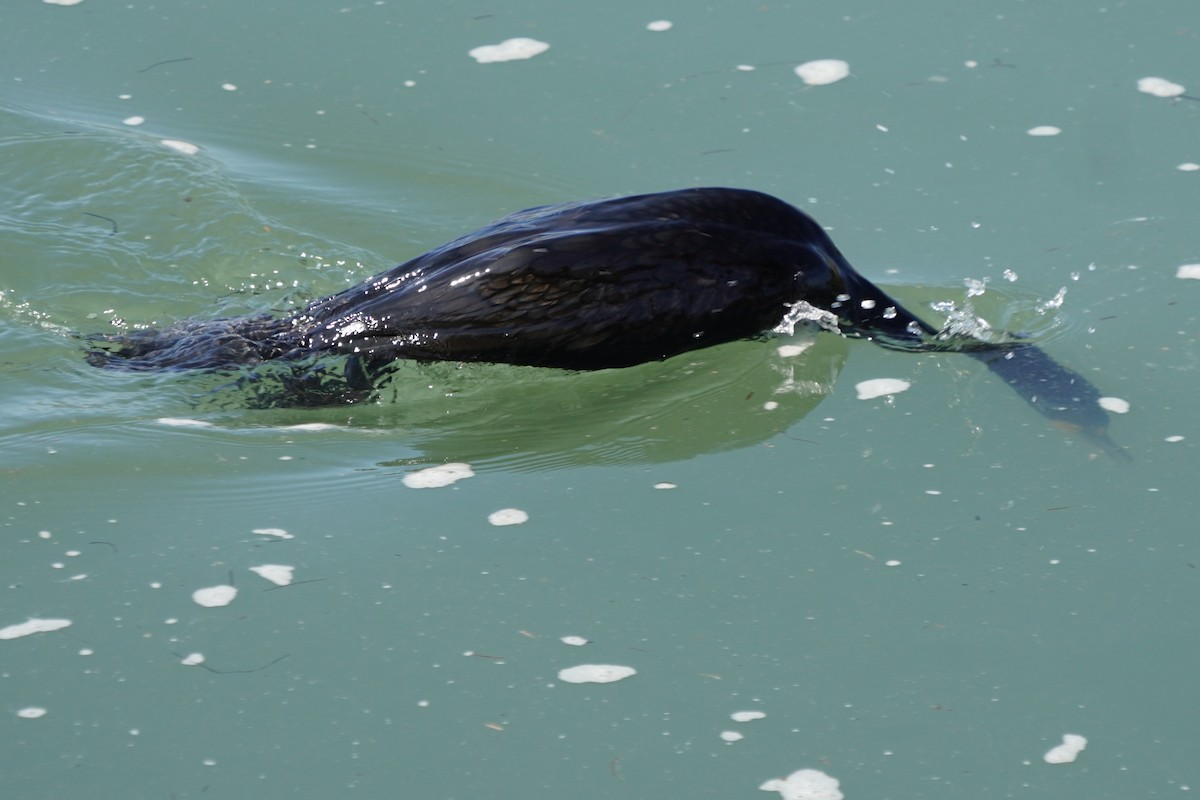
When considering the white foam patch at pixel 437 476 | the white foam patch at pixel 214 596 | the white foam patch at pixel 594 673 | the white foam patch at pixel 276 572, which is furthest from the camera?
the white foam patch at pixel 437 476

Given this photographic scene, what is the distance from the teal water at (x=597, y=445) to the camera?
3521 mm

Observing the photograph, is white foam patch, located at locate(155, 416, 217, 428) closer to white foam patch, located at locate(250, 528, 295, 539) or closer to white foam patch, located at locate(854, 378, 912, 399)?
white foam patch, located at locate(250, 528, 295, 539)

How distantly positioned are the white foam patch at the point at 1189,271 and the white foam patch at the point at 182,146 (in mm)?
4665

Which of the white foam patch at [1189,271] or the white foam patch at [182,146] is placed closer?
the white foam patch at [1189,271]

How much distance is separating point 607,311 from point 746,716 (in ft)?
5.32

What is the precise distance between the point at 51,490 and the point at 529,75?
3725mm

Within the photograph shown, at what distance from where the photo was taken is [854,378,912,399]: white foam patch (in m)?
5.02

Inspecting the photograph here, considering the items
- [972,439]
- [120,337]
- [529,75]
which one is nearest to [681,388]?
[972,439]

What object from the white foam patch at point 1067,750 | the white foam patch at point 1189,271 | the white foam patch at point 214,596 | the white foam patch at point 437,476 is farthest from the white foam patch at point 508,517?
the white foam patch at point 1189,271

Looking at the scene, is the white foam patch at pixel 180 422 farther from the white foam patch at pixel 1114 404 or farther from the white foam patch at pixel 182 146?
the white foam patch at pixel 1114 404

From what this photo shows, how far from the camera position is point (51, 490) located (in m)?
4.56

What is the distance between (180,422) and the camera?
4918 millimetres

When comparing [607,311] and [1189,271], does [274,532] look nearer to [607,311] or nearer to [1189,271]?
[607,311]

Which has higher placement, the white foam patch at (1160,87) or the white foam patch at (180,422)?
the white foam patch at (1160,87)
